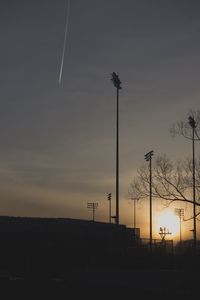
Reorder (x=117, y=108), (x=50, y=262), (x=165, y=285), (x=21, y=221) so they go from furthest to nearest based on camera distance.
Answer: (x=21, y=221)
(x=117, y=108)
(x=50, y=262)
(x=165, y=285)

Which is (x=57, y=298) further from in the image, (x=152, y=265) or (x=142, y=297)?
(x=152, y=265)

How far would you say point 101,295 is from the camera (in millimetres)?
19609

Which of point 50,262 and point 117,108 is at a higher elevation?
point 117,108

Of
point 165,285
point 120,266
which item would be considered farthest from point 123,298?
point 120,266

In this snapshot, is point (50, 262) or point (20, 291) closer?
point (20, 291)

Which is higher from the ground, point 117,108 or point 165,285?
point 117,108

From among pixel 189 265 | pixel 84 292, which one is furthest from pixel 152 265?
pixel 84 292

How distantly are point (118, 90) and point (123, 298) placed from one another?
23.8m

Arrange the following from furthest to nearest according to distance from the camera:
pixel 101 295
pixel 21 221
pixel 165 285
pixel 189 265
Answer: pixel 21 221
pixel 189 265
pixel 165 285
pixel 101 295

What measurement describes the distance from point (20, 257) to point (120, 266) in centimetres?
806

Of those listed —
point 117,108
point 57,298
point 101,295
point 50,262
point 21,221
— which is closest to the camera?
point 57,298

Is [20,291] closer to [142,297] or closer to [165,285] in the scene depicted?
[142,297]

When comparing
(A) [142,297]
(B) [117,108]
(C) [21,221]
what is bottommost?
(A) [142,297]

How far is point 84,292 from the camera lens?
20672 millimetres
